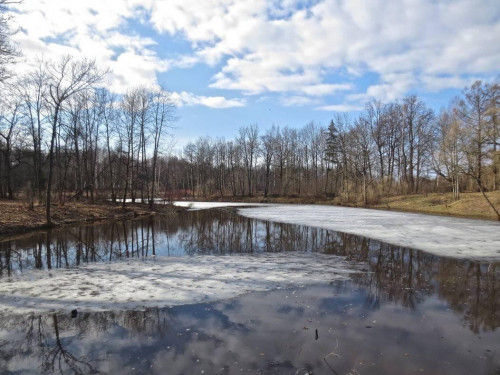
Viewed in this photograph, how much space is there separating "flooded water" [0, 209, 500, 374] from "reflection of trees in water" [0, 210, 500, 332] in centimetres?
6

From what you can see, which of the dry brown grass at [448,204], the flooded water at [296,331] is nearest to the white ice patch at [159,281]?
the flooded water at [296,331]

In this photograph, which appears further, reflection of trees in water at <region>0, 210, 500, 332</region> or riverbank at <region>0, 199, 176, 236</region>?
riverbank at <region>0, 199, 176, 236</region>

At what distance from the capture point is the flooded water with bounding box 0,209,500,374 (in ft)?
14.2

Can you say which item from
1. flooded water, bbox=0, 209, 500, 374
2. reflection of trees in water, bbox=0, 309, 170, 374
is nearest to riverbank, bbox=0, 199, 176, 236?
flooded water, bbox=0, 209, 500, 374

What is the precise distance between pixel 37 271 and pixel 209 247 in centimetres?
624

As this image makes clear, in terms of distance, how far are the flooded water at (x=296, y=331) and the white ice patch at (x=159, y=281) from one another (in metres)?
0.31

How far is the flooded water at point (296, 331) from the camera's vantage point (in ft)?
14.2

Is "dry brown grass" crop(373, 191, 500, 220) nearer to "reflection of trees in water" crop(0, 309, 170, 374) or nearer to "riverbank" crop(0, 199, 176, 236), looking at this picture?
"riverbank" crop(0, 199, 176, 236)

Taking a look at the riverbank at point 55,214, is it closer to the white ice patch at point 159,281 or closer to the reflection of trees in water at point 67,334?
the white ice patch at point 159,281

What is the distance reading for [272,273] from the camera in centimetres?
909

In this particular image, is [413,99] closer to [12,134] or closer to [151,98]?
[151,98]

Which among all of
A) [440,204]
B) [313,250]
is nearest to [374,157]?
[440,204]

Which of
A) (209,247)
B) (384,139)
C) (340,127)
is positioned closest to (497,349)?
(209,247)

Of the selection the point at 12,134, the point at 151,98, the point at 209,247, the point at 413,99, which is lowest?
the point at 209,247
